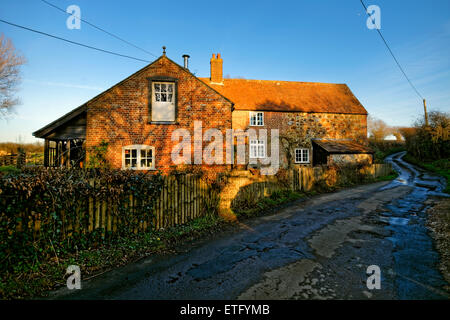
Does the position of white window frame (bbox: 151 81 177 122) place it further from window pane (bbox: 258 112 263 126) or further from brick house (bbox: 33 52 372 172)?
window pane (bbox: 258 112 263 126)

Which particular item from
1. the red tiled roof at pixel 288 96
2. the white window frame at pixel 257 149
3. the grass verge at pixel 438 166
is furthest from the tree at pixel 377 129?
the white window frame at pixel 257 149

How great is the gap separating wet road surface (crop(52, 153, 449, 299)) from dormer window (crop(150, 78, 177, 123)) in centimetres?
772

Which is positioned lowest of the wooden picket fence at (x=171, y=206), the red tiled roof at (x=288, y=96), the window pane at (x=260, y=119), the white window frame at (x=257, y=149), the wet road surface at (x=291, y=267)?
the wet road surface at (x=291, y=267)

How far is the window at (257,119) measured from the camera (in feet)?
73.8

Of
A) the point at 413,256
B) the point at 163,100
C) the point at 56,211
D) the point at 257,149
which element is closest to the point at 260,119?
the point at 257,149

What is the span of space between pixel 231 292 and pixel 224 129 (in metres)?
9.39

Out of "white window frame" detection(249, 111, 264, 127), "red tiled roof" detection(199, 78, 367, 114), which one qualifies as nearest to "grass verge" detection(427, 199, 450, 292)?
"white window frame" detection(249, 111, 264, 127)

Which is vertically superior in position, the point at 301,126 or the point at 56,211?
the point at 301,126

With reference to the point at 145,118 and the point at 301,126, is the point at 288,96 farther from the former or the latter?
the point at 145,118

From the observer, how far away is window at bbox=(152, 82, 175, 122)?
39.2 feet

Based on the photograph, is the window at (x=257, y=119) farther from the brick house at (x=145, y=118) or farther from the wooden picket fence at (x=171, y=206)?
the wooden picket fence at (x=171, y=206)

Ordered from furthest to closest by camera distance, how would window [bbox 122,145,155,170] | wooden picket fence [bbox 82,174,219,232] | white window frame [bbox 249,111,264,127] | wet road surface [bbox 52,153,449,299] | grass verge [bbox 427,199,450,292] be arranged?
white window frame [bbox 249,111,264,127] → window [bbox 122,145,155,170] → wooden picket fence [bbox 82,174,219,232] → grass verge [bbox 427,199,450,292] → wet road surface [bbox 52,153,449,299]

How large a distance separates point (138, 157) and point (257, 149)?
518 inches

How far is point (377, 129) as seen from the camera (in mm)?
57188
